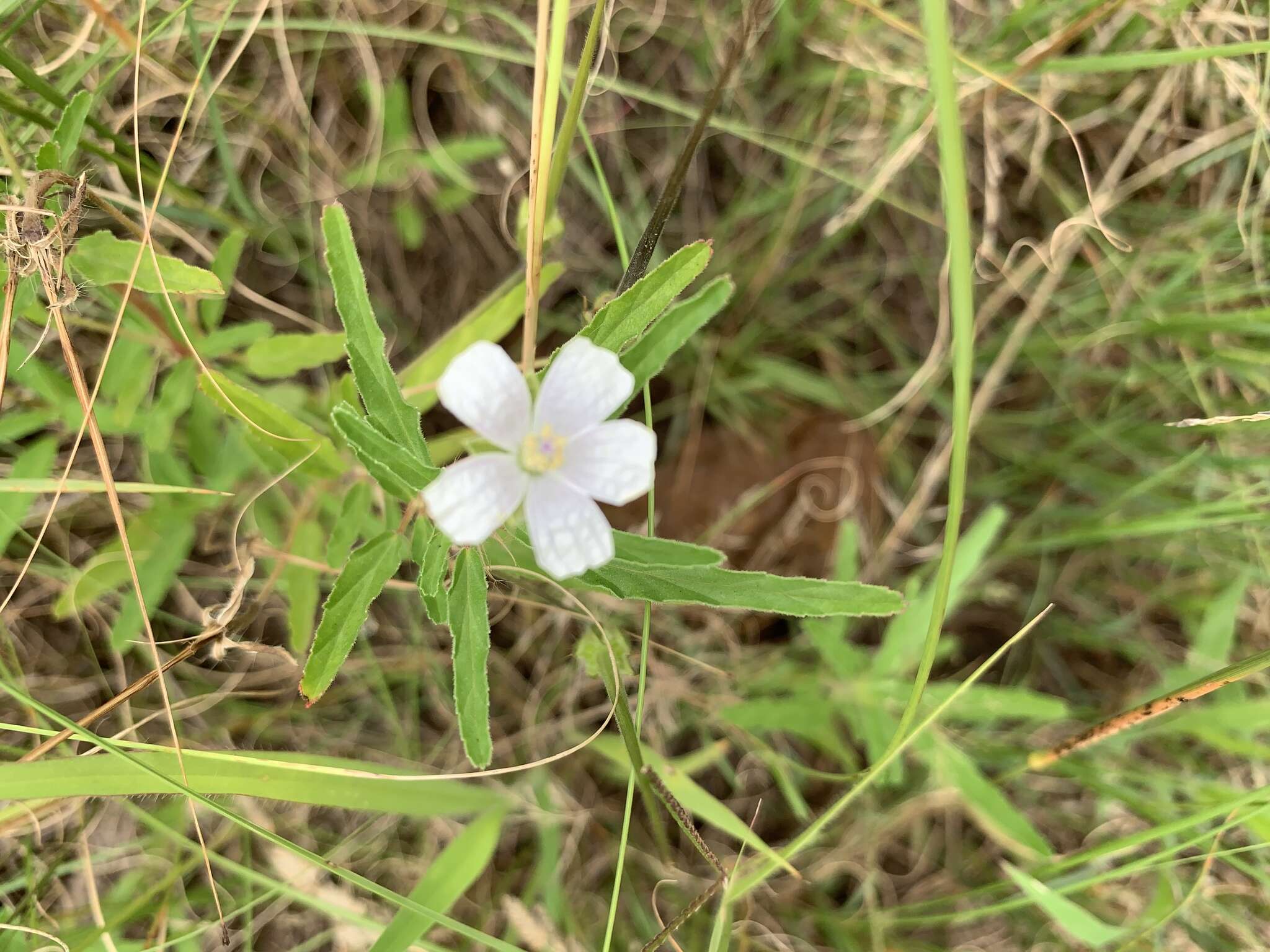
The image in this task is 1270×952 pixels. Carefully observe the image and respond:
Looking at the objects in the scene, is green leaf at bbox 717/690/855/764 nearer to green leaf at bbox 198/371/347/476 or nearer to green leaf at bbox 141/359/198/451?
green leaf at bbox 198/371/347/476

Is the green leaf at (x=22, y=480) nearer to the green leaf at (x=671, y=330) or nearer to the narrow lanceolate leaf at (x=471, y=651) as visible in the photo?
the narrow lanceolate leaf at (x=471, y=651)

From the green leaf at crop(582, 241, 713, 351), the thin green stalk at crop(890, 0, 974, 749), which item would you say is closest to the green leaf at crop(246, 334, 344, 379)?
the green leaf at crop(582, 241, 713, 351)

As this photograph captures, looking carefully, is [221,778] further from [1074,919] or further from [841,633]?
[1074,919]

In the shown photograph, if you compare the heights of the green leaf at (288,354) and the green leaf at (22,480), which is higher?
the green leaf at (288,354)

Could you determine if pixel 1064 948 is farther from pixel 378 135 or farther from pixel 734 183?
pixel 378 135

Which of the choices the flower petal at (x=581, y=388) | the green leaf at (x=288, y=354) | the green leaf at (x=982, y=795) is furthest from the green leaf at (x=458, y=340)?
the green leaf at (x=982, y=795)

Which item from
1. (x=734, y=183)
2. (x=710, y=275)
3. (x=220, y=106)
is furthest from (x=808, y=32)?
(x=220, y=106)
